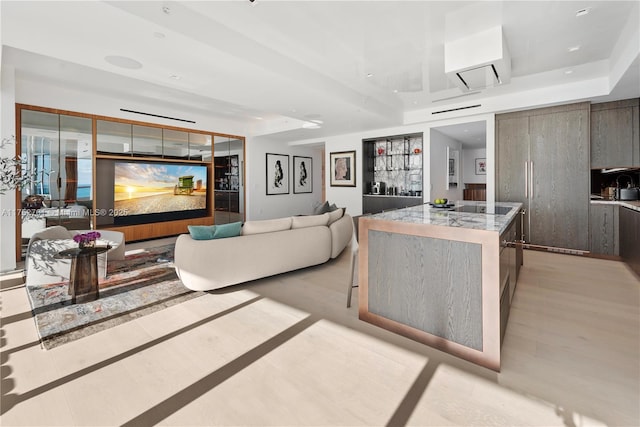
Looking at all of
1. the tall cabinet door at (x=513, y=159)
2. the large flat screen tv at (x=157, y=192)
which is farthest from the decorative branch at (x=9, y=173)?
the tall cabinet door at (x=513, y=159)

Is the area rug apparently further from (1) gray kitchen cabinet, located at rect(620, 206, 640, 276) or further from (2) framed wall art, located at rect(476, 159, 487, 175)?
Result: (2) framed wall art, located at rect(476, 159, 487, 175)

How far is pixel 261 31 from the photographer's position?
3160 mm

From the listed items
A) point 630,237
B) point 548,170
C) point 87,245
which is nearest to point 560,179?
point 548,170

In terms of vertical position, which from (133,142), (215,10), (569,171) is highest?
(215,10)

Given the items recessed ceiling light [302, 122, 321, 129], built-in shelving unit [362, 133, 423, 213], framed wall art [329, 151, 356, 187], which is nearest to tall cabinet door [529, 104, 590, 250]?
built-in shelving unit [362, 133, 423, 213]

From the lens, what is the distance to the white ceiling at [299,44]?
267 cm

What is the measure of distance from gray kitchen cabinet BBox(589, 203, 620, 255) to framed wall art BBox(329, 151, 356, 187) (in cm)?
475

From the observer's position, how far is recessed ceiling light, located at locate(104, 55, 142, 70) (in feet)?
10.5

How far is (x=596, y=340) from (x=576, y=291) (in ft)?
4.14

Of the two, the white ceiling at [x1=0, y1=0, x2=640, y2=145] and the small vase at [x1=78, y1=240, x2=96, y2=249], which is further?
the small vase at [x1=78, y1=240, x2=96, y2=249]

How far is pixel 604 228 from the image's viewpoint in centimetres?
471

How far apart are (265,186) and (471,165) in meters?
6.62

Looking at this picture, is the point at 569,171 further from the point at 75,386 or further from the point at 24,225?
the point at 24,225

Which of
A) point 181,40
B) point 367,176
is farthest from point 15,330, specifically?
point 367,176
